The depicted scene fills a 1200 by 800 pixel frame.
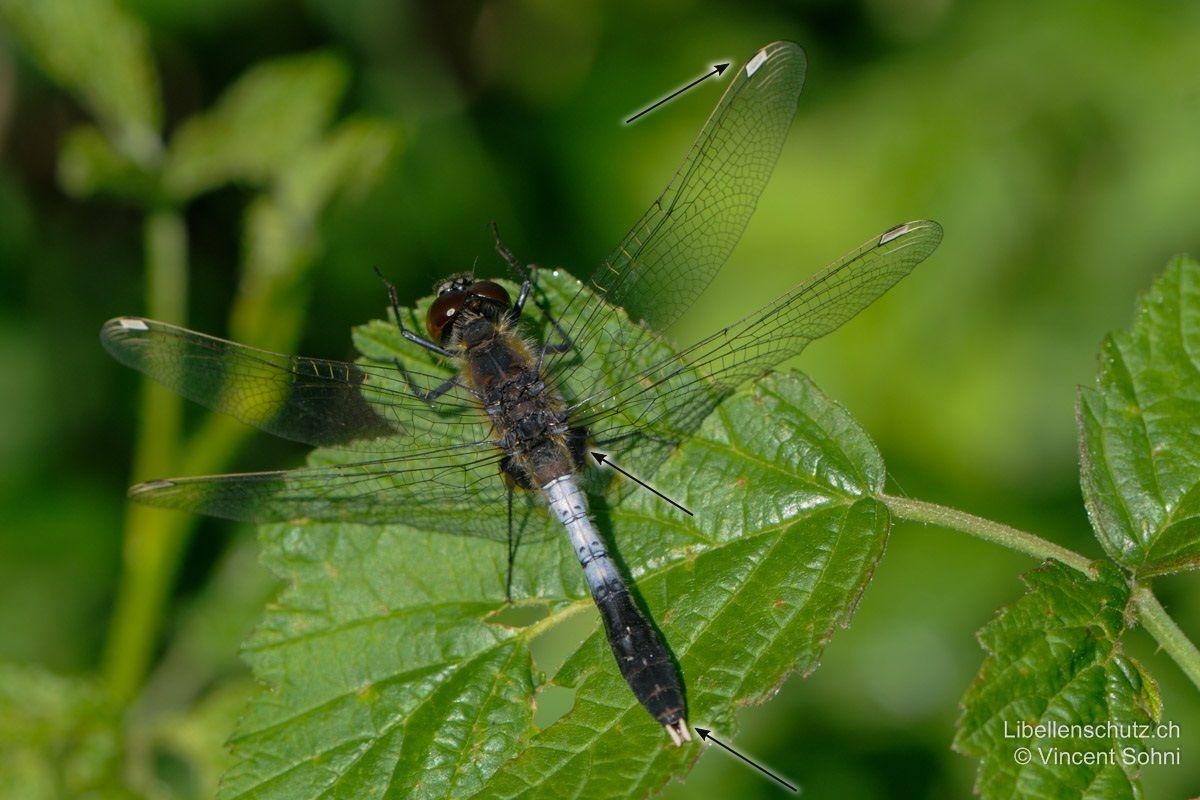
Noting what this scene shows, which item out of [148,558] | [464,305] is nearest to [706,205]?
[464,305]

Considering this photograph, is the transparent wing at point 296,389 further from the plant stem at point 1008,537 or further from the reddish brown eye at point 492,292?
the plant stem at point 1008,537

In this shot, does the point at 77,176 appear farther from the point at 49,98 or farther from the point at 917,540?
the point at 917,540

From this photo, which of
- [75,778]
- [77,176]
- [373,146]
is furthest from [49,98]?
[75,778]

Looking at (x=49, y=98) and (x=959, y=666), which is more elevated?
(x=49, y=98)

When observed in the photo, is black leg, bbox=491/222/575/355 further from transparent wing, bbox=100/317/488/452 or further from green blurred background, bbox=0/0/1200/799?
green blurred background, bbox=0/0/1200/799

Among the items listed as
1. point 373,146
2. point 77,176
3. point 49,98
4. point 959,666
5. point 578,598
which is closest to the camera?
point 578,598

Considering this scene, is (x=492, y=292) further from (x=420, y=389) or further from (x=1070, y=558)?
(x=1070, y=558)

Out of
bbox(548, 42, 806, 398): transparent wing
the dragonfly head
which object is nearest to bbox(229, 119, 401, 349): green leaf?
the dragonfly head
